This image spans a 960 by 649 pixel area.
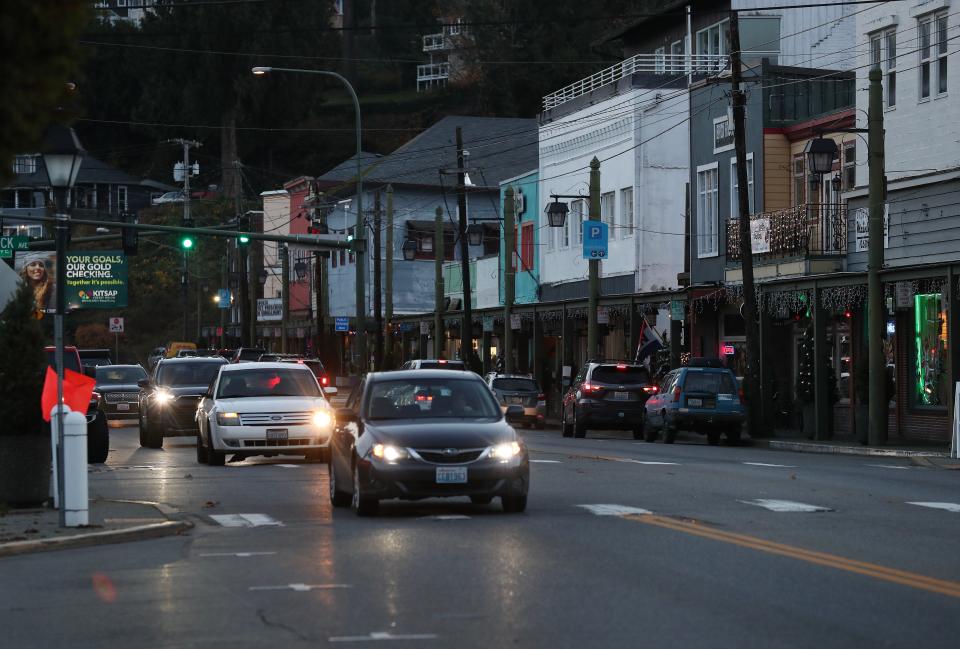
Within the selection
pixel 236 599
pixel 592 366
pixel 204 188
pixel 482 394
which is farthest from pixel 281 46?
pixel 236 599

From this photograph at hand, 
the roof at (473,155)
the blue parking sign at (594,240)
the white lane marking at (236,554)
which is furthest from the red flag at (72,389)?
the roof at (473,155)

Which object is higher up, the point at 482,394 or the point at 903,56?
the point at 903,56

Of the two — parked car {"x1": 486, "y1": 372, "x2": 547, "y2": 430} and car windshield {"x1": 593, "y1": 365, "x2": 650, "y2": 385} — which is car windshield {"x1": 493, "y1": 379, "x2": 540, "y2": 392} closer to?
parked car {"x1": 486, "y1": 372, "x2": 547, "y2": 430}

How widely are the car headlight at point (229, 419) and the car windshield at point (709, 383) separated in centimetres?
1366

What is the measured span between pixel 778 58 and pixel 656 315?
9134mm

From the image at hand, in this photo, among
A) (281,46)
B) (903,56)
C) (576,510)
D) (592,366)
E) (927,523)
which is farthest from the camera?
(281,46)

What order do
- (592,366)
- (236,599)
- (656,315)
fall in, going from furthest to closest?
(656,315) → (592,366) → (236,599)

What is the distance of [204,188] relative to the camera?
4656 inches

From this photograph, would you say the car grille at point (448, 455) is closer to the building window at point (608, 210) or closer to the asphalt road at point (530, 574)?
the asphalt road at point (530, 574)

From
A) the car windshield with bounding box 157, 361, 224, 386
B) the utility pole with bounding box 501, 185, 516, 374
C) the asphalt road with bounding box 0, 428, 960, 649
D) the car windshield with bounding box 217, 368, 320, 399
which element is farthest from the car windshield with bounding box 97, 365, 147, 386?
the asphalt road with bounding box 0, 428, 960, 649

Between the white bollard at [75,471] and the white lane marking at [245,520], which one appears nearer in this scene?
the white bollard at [75,471]

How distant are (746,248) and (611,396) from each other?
5.03 metres

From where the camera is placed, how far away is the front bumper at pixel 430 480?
1716 centimetres

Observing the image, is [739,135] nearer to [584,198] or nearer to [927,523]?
[584,198]
